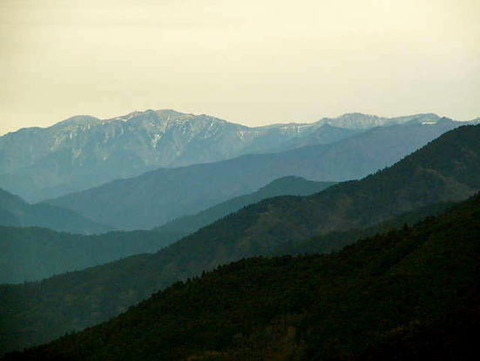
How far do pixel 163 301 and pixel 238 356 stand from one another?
45.2 metres

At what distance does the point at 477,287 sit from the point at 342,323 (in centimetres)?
2187

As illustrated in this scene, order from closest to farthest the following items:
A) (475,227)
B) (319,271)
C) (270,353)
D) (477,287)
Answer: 1. (477,287)
2. (270,353)
3. (475,227)
4. (319,271)

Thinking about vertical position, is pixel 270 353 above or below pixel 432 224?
below

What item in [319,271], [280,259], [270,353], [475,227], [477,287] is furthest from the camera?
[280,259]

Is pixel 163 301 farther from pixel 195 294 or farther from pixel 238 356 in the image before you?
pixel 238 356

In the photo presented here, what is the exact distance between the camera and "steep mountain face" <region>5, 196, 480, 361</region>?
134 metres

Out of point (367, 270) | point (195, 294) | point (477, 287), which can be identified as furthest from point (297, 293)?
point (477, 287)

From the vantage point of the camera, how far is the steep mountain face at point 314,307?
134m

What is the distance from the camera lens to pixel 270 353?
143 m

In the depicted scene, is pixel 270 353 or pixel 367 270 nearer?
pixel 270 353

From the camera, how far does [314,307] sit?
500ft

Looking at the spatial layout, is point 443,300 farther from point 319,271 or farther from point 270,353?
point 319,271

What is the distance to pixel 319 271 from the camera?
176m

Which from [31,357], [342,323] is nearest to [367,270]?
[342,323]
